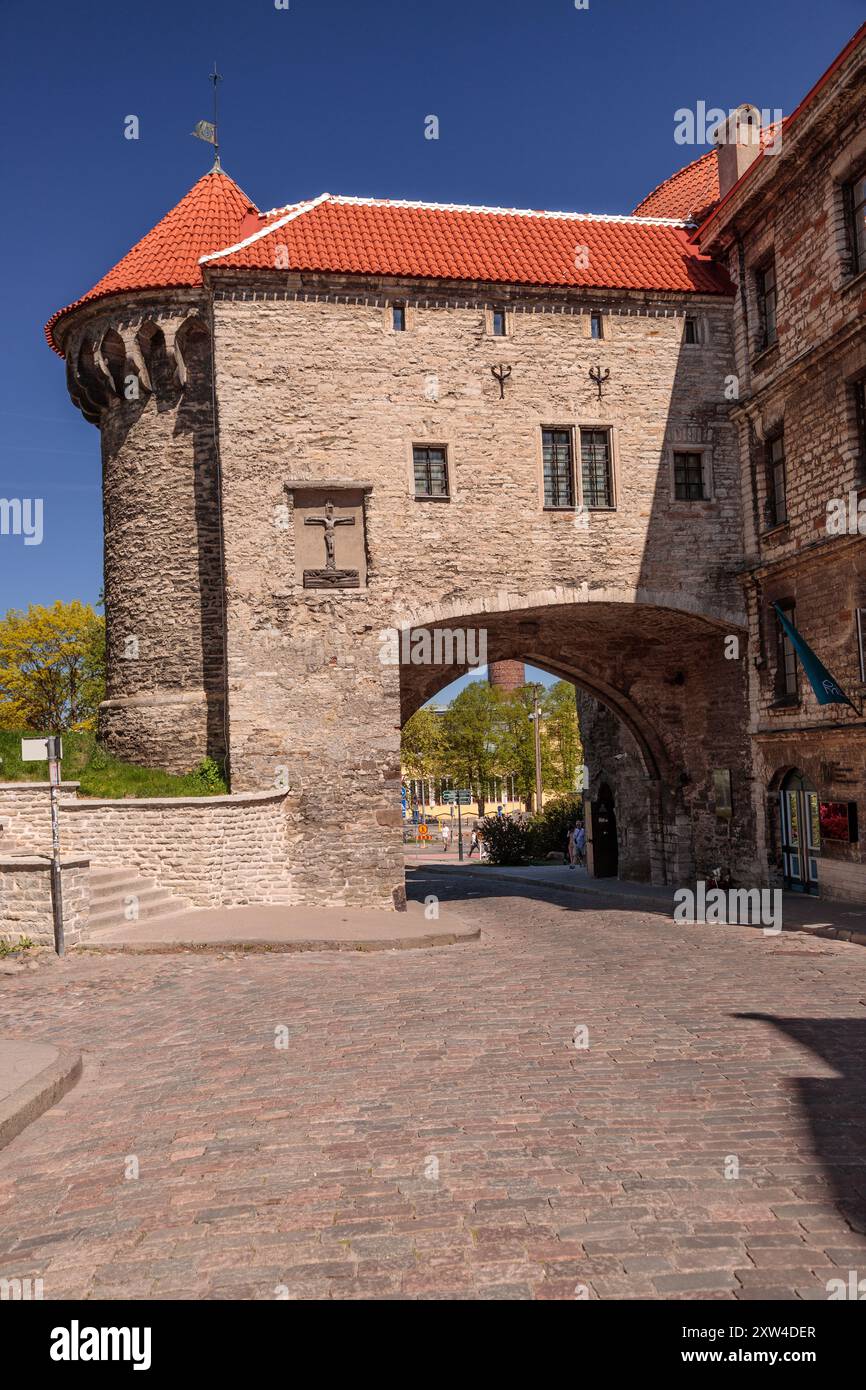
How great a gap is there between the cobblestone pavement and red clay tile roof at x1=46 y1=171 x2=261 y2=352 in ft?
50.4

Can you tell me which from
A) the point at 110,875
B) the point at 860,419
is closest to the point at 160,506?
the point at 110,875

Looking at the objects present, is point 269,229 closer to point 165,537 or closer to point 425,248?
point 425,248

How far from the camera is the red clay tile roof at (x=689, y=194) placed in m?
23.6

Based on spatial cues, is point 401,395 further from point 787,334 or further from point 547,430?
point 787,334

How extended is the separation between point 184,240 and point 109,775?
11.4 metres

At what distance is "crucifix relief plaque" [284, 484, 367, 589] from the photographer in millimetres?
18531

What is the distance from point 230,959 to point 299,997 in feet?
10.6

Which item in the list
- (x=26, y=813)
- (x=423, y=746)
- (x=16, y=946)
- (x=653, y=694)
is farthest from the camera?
(x=423, y=746)

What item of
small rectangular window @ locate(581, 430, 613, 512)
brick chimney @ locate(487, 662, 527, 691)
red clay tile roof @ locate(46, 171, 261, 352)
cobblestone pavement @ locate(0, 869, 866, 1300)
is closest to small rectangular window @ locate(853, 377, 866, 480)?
small rectangular window @ locate(581, 430, 613, 512)

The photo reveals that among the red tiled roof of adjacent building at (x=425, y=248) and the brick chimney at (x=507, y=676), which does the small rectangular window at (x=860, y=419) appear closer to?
the red tiled roof of adjacent building at (x=425, y=248)

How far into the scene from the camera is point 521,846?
1478 inches

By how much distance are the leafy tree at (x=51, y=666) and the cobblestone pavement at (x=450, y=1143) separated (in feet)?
101

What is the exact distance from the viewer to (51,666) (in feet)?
131
